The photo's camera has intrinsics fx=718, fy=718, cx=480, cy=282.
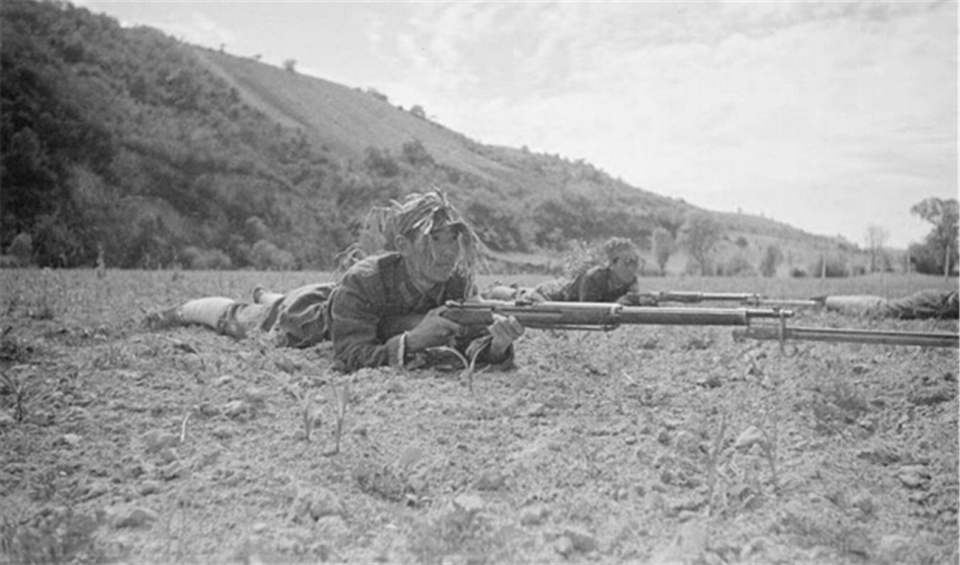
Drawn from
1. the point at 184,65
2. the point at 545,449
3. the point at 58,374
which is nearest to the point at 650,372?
the point at 545,449

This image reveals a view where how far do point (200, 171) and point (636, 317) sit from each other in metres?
36.3

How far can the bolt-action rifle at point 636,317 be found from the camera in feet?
12.5

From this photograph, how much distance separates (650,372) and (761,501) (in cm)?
266

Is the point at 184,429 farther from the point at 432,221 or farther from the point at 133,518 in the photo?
the point at 432,221

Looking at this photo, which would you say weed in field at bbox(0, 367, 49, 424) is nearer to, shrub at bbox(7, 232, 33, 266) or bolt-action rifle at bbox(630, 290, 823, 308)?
bolt-action rifle at bbox(630, 290, 823, 308)

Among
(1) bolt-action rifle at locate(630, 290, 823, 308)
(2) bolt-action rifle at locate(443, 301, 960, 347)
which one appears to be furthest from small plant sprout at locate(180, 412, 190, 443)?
(1) bolt-action rifle at locate(630, 290, 823, 308)

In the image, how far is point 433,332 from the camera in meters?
4.30

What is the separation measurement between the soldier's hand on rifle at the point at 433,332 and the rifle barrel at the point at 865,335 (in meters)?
1.84

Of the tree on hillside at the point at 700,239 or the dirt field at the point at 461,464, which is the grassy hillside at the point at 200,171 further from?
the dirt field at the point at 461,464

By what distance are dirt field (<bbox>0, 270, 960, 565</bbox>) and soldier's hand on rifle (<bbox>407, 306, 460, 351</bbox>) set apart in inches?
9.0

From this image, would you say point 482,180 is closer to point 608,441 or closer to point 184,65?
point 184,65

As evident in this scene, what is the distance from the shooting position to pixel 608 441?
2.94 metres

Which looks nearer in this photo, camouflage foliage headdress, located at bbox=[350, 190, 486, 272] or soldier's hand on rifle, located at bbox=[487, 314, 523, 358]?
soldier's hand on rifle, located at bbox=[487, 314, 523, 358]

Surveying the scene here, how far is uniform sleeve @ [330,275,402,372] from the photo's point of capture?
4410 mm
